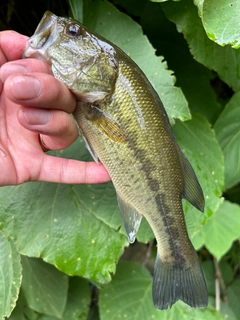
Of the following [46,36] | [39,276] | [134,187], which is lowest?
[39,276]

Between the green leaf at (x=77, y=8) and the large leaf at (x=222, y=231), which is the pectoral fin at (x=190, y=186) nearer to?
the large leaf at (x=222, y=231)

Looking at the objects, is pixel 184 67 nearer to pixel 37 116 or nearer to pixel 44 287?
pixel 37 116

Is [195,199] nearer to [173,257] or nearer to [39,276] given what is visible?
[173,257]

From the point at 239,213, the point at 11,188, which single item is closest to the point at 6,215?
the point at 11,188

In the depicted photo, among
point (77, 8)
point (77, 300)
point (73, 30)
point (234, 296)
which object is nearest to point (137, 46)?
point (77, 8)

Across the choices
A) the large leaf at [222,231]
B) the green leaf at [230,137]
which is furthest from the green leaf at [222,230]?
the green leaf at [230,137]

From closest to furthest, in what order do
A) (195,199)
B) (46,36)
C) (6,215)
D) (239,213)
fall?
(46,36) → (195,199) → (6,215) → (239,213)
